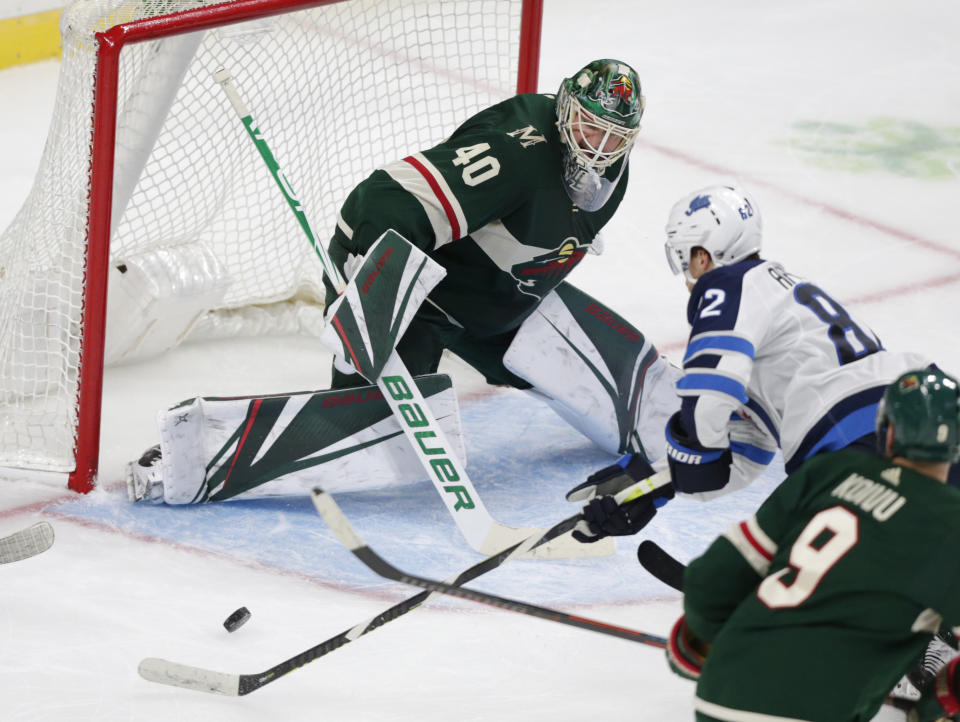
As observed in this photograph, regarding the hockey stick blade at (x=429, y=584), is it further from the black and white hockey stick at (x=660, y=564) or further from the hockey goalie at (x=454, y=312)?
the hockey goalie at (x=454, y=312)

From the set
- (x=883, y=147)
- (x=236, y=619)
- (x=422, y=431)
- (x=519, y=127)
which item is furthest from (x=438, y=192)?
(x=883, y=147)

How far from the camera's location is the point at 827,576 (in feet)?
5.34

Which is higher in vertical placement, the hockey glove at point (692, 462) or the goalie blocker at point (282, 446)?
the hockey glove at point (692, 462)

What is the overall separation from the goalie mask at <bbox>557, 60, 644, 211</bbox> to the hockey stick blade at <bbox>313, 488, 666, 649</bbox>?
0.99 m

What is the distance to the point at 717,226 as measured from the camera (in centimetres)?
223

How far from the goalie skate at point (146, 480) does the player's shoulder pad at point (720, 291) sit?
1.23 m

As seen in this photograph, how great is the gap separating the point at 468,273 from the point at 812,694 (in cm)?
148

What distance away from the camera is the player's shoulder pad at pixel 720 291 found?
209 centimetres

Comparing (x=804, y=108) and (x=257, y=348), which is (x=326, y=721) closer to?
(x=257, y=348)

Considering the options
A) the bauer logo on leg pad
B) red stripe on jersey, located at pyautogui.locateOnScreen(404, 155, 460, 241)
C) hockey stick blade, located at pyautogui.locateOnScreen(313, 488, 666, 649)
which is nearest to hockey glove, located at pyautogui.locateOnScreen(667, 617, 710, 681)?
hockey stick blade, located at pyautogui.locateOnScreen(313, 488, 666, 649)

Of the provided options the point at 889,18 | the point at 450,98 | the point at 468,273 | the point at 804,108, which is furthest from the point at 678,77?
the point at 468,273

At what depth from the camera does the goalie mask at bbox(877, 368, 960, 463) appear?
163cm

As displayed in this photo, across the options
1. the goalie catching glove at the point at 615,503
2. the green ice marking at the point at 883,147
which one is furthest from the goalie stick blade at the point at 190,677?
the green ice marking at the point at 883,147

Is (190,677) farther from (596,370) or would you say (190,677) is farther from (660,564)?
(596,370)
